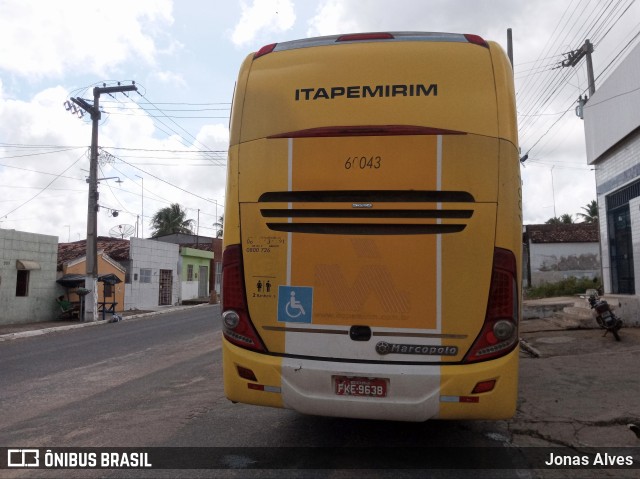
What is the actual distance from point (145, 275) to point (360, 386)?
28131 millimetres

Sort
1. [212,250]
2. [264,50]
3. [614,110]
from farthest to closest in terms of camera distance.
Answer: [212,250], [614,110], [264,50]

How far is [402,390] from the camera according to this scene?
3.71m

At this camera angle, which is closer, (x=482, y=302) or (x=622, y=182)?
(x=482, y=302)

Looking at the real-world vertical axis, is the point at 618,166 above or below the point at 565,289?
above

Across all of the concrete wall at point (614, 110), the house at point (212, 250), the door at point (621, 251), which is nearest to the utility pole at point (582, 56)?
the concrete wall at point (614, 110)

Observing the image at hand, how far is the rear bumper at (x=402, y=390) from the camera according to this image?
3680 millimetres

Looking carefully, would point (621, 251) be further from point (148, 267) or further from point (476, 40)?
point (148, 267)

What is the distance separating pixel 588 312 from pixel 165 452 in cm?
1028

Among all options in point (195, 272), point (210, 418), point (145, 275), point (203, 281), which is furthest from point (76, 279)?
point (210, 418)

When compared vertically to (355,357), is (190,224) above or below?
above

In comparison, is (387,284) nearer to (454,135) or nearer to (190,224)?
(454,135)

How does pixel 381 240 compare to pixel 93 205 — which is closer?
pixel 381 240

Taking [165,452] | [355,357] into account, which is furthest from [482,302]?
[165,452]

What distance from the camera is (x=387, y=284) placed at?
3.82m
